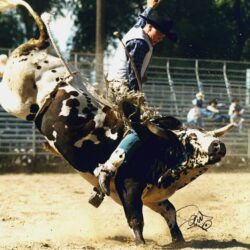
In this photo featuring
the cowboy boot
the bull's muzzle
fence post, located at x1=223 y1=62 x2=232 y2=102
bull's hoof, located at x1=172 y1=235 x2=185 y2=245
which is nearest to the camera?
the bull's muzzle

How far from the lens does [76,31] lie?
89.6 feet

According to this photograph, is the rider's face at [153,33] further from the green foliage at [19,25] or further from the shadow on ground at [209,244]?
the green foliage at [19,25]

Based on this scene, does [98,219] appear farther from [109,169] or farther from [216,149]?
[216,149]

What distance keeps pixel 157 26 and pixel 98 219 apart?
2.67 metres

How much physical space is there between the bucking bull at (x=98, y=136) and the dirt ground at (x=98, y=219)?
1.48 feet

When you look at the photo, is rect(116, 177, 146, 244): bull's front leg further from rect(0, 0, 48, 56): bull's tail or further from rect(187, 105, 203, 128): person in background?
rect(187, 105, 203, 128): person in background

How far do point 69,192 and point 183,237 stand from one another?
15.1 ft

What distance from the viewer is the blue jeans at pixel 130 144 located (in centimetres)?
619

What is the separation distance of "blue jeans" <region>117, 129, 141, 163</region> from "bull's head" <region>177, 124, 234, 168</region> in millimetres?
366

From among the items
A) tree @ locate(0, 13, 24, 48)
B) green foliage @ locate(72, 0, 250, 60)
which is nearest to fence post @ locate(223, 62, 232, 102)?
green foliage @ locate(72, 0, 250, 60)

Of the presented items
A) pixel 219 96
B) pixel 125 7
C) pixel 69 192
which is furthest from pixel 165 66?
pixel 125 7

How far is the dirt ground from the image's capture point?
21.3 ft

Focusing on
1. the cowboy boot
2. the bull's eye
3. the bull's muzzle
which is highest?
the bull's eye

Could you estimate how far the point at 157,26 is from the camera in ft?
21.1
